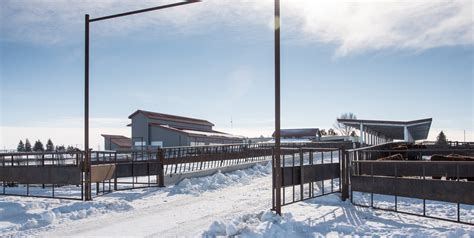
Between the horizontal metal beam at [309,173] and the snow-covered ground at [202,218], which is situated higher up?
the horizontal metal beam at [309,173]

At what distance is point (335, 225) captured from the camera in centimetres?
801

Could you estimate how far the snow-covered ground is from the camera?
7605mm

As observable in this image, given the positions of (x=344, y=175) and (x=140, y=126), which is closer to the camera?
(x=344, y=175)

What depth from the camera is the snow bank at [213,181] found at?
13680mm

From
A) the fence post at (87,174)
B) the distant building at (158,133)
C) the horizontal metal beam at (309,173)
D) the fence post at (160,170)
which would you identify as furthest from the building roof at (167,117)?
the horizontal metal beam at (309,173)

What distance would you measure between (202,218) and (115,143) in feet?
141

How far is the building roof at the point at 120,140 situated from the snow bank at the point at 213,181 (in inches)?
1297

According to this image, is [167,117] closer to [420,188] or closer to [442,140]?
[442,140]

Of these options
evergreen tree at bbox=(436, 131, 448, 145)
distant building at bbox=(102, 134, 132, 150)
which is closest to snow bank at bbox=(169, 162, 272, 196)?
evergreen tree at bbox=(436, 131, 448, 145)

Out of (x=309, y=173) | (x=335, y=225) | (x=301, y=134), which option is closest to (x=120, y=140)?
(x=301, y=134)

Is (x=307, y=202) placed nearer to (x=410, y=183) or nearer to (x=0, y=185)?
(x=410, y=183)

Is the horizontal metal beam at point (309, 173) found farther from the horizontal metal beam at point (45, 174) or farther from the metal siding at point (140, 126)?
the metal siding at point (140, 126)

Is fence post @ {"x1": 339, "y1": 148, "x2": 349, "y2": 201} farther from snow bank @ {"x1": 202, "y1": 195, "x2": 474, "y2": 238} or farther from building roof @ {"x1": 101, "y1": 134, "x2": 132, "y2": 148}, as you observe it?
building roof @ {"x1": 101, "y1": 134, "x2": 132, "y2": 148}

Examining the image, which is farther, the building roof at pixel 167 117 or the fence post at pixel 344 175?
the building roof at pixel 167 117
